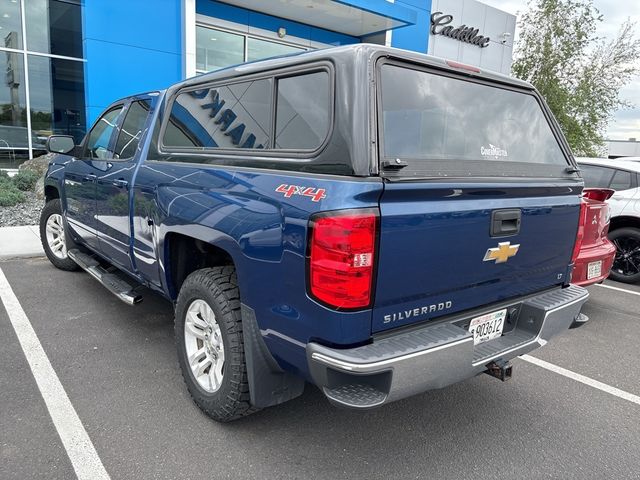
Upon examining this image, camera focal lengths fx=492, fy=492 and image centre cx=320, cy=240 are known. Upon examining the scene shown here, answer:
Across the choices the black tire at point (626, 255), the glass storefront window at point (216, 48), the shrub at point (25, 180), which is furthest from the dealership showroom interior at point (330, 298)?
the glass storefront window at point (216, 48)

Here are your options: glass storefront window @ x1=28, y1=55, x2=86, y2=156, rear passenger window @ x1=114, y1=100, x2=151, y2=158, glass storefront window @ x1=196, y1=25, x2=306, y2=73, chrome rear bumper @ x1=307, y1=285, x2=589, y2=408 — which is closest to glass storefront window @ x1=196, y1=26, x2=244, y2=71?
glass storefront window @ x1=196, y1=25, x2=306, y2=73

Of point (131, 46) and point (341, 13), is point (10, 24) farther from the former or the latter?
Answer: point (341, 13)

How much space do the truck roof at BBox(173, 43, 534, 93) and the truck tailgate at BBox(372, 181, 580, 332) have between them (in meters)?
0.66

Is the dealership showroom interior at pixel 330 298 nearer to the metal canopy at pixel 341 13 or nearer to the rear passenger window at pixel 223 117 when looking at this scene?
the rear passenger window at pixel 223 117

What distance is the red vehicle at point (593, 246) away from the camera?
4582mm

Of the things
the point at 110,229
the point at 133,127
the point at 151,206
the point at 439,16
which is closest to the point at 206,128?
the point at 151,206

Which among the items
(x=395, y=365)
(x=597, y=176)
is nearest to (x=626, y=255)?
(x=597, y=176)

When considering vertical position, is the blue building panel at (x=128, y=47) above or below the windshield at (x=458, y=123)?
above

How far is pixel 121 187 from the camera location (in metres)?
3.73

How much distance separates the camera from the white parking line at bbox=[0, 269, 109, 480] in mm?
2428

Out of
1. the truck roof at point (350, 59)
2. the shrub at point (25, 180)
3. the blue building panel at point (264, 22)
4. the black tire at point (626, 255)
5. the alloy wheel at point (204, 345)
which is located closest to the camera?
the truck roof at point (350, 59)

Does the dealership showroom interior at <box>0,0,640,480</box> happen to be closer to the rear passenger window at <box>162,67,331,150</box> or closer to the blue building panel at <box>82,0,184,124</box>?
the rear passenger window at <box>162,67,331,150</box>

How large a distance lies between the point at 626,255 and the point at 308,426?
5.58 meters

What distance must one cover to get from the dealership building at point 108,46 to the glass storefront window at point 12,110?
0.02m
